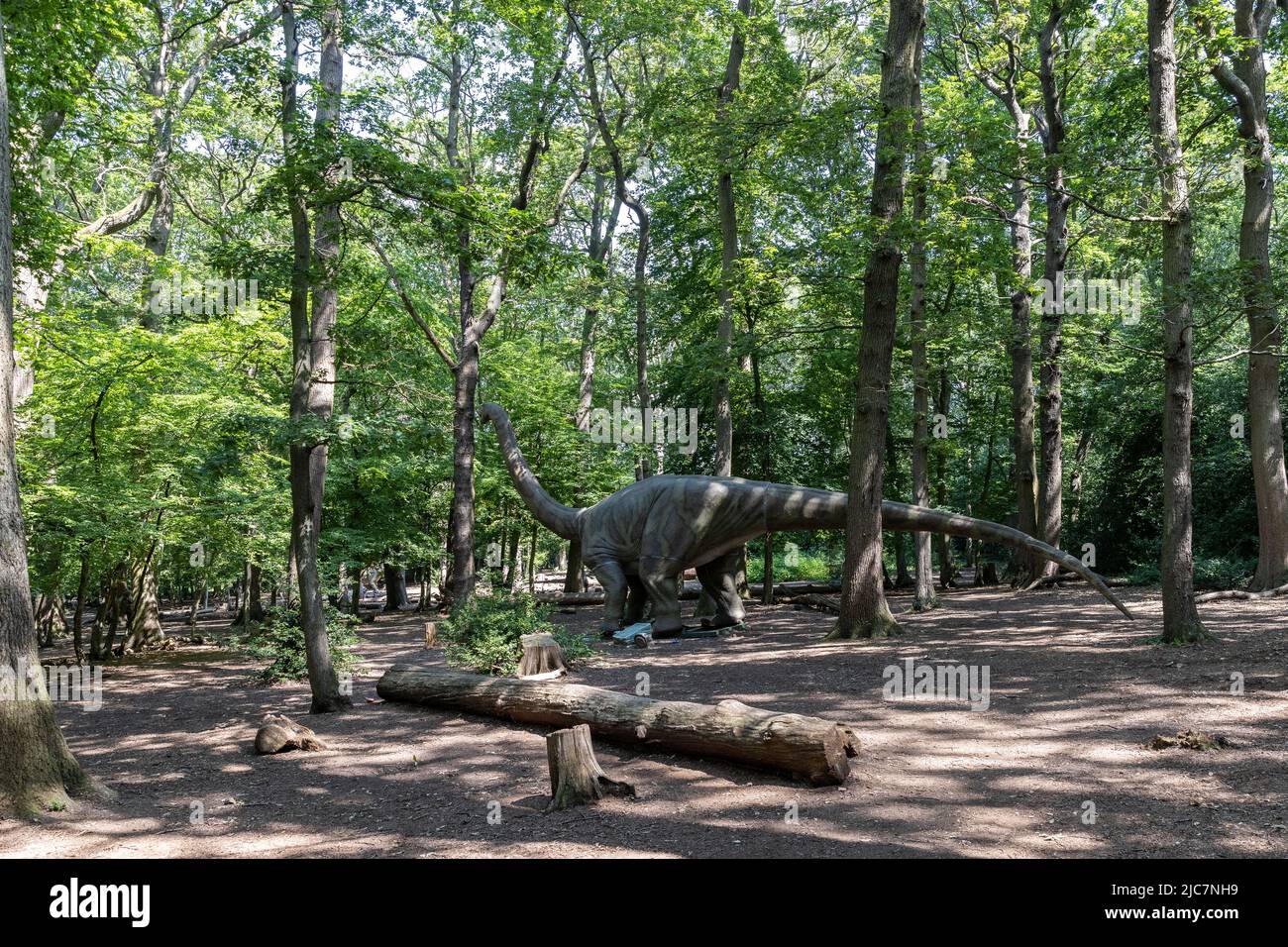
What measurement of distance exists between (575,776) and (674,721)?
118 cm

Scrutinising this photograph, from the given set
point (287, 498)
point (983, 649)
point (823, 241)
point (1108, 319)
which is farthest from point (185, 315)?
point (1108, 319)

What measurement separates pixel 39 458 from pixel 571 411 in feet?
51.6

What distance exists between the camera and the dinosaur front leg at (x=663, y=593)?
14.5 m

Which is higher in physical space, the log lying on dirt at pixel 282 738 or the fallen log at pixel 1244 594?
the fallen log at pixel 1244 594

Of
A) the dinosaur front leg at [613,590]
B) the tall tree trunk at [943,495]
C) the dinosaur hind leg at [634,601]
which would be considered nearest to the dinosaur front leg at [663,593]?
the dinosaur front leg at [613,590]

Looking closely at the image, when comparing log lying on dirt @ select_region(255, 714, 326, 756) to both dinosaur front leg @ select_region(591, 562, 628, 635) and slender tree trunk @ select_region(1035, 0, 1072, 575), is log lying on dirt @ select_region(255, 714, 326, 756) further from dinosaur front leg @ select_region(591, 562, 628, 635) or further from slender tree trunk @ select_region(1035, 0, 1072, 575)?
slender tree trunk @ select_region(1035, 0, 1072, 575)

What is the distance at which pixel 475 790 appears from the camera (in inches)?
251

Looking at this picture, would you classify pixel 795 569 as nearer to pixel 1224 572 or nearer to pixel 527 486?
pixel 1224 572

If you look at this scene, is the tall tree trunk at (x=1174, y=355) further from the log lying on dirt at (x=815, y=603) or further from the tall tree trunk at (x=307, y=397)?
the tall tree trunk at (x=307, y=397)

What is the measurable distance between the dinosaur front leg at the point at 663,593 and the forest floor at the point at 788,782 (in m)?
3.18

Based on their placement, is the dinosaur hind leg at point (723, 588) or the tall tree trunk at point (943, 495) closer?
the dinosaur hind leg at point (723, 588)

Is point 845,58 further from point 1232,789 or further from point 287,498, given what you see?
point 1232,789

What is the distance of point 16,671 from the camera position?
5656 millimetres

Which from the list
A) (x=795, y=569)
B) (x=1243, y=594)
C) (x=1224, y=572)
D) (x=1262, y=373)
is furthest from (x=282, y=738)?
(x=795, y=569)
